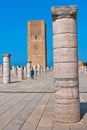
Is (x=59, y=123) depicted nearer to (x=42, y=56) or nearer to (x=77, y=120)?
(x=77, y=120)

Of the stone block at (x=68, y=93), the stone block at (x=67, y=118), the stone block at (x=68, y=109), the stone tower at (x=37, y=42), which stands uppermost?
the stone tower at (x=37, y=42)

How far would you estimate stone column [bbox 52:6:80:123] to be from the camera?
6609 mm

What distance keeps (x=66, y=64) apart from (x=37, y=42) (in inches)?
2676

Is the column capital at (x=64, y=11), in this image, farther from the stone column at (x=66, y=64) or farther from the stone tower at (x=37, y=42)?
the stone tower at (x=37, y=42)

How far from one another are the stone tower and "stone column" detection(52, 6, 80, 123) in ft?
214

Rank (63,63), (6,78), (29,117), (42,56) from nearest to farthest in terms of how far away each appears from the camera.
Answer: (63,63) → (29,117) → (6,78) → (42,56)

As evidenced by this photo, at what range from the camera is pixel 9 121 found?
6.65 meters

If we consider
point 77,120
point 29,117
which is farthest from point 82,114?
point 29,117

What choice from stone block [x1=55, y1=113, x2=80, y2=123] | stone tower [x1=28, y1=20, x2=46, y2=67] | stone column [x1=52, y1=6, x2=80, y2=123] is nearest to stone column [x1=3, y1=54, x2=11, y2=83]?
stone column [x1=52, y1=6, x2=80, y2=123]

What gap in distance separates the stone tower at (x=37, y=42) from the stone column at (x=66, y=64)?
214 ft

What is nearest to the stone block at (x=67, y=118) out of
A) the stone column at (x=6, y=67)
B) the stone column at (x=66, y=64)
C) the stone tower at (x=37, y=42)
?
the stone column at (x=66, y=64)

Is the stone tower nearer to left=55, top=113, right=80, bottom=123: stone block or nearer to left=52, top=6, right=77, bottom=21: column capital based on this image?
left=52, top=6, right=77, bottom=21: column capital

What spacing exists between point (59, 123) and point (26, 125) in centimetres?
68

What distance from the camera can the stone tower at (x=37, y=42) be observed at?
2869 inches
